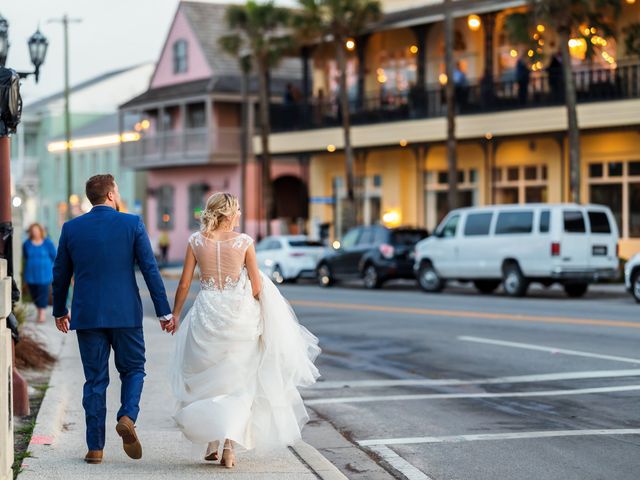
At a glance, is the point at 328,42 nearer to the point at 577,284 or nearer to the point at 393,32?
the point at 393,32

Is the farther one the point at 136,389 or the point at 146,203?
the point at 146,203

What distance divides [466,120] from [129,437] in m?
31.1

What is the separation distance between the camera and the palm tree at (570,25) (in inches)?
1272

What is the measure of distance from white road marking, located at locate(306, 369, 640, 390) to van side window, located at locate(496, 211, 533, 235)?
1442 centimetres

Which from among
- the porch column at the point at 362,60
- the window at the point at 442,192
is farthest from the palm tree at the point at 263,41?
the window at the point at 442,192

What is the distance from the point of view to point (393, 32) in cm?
4481

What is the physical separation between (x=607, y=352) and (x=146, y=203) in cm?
5313

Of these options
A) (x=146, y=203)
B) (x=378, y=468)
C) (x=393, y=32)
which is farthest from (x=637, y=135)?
(x=146, y=203)

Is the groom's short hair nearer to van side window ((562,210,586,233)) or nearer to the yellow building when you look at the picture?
van side window ((562,210,586,233))

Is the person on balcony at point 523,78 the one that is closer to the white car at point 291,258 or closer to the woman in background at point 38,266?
the white car at point 291,258

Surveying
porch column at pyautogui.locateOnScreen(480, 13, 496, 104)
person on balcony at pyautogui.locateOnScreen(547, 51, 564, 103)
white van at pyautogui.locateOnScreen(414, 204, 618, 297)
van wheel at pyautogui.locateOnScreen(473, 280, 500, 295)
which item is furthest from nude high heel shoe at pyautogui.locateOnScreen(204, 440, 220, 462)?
porch column at pyautogui.locateOnScreen(480, 13, 496, 104)

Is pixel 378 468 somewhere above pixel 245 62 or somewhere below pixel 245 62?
below

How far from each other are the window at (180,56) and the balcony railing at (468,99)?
14028 millimetres

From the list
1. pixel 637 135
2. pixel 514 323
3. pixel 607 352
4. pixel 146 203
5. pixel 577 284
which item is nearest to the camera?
pixel 607 352
